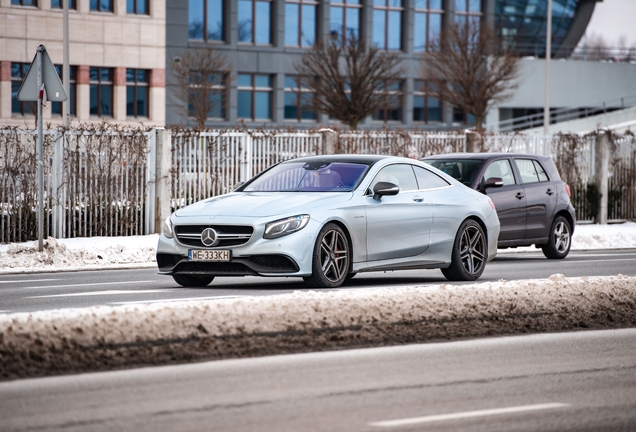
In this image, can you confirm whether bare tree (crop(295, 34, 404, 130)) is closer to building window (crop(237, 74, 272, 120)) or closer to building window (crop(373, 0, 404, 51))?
building window (crop(237, 74, 272, 120))

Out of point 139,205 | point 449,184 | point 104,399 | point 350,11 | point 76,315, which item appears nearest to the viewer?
point 104,399

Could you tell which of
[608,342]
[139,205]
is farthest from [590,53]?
[608,342]

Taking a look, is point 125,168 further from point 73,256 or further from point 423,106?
point 423,106

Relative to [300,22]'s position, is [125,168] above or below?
below

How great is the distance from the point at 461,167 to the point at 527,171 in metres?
1.32

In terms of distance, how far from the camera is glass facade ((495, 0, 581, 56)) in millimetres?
76188

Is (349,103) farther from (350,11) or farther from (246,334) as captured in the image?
(246,334)

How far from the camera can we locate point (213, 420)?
6.44 metres

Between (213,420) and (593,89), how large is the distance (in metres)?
73.4

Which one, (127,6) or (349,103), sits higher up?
(127,6)

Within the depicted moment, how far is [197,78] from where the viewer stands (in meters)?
57.1

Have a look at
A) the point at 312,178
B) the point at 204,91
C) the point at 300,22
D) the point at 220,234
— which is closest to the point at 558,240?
the point at 312,178

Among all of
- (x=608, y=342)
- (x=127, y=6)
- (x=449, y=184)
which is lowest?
(x=608, y=342)

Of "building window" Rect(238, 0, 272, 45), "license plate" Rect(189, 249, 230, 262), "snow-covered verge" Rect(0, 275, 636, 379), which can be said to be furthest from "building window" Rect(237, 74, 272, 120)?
"snow-covered verge" Rect(0, 275, 636, 379)
